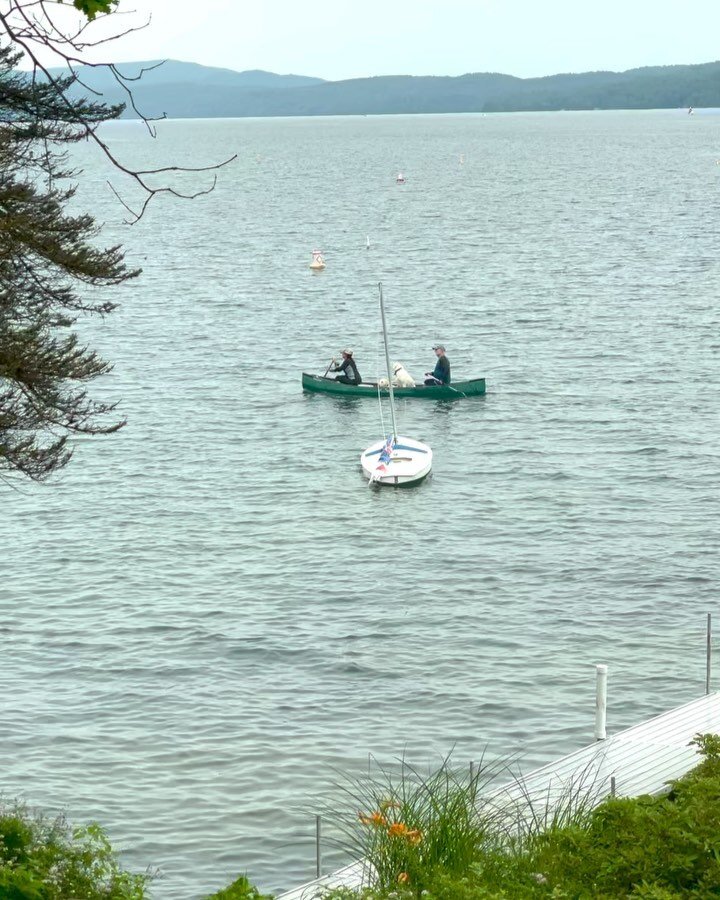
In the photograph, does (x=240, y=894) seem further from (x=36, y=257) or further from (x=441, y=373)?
(x=441, y=373)

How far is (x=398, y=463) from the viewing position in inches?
1395

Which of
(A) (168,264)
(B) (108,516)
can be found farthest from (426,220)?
(B) (108,516)

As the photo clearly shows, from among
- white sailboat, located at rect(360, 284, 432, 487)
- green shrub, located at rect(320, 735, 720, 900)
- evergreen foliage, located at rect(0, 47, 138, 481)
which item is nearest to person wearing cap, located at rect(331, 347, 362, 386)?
white sailboat, located at rect(360, 284, 432, 487)

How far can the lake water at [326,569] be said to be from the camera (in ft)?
66.3

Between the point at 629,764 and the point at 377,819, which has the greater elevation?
the point at 377,819

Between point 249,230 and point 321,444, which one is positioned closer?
point 321,444

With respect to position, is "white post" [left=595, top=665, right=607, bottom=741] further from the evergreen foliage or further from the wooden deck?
the evergreen foliage

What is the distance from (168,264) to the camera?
8575 centimetres

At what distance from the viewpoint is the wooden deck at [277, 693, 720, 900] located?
46.8 feet

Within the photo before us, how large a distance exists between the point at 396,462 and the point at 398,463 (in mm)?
84

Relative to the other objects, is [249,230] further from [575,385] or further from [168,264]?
[575,385]

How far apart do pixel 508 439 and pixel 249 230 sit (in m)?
67.9

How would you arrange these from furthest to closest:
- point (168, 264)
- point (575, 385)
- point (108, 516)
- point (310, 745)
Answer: point (168, 264) → point (575, 385) → point (108, 516) → point (310, 745)

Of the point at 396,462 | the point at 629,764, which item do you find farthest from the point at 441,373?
the point at 629,764
